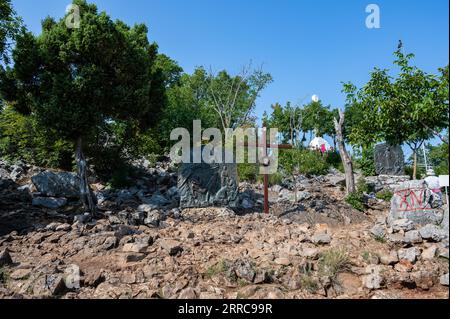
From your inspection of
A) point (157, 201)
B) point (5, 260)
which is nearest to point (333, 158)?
point (157, 201)

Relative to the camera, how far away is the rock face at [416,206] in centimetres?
757

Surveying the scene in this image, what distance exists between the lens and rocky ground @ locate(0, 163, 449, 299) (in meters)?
5.12

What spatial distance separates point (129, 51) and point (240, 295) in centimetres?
877

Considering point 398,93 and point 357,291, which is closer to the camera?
point 357,291

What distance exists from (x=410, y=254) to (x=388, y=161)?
575 inches

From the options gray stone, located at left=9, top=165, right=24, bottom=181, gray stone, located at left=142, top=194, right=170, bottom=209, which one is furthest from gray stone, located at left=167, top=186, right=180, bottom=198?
gray stone, located at left=9, top=165, right=24, bottom=181

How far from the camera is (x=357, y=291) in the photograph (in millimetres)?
5043

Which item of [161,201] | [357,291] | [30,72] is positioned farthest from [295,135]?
[357,291]

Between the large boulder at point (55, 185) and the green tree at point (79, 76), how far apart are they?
2.23m

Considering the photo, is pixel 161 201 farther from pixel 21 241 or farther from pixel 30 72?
pixel 30 72

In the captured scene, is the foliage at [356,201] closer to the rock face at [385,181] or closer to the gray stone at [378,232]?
the rock face at [385,181]

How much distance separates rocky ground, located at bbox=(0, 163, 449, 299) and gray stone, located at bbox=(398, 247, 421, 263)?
0.06ft

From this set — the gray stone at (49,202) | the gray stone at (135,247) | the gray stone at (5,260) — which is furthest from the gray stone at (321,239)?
the gray stone at (49,202)

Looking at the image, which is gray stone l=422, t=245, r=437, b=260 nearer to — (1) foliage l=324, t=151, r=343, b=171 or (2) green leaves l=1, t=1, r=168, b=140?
(2) green leaves l=1, t=1, r=168, b=140
